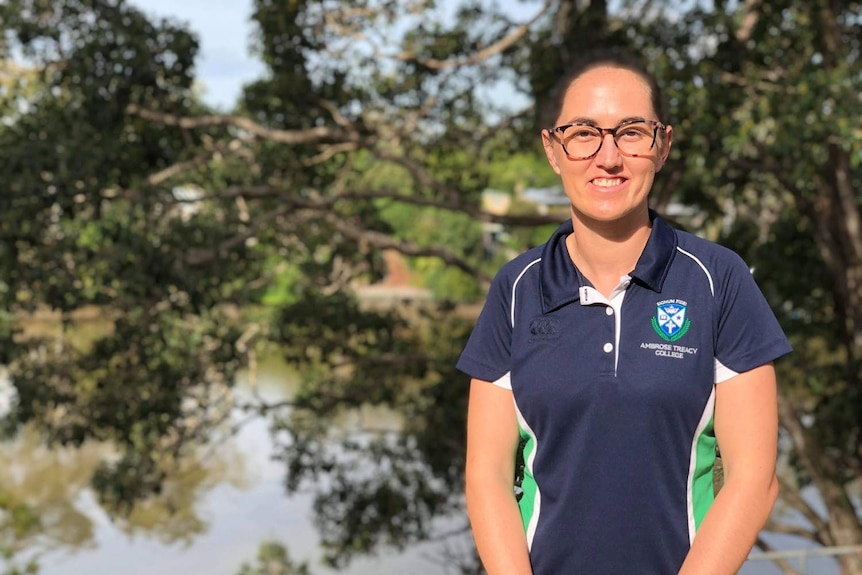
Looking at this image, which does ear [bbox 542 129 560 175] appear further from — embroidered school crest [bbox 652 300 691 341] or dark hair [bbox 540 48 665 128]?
embroidered school crest [bbox 652 300 691 341]

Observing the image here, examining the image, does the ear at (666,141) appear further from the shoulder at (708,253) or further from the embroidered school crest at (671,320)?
the embroidered school crest at (671,320)

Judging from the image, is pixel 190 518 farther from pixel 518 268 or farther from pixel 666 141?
pixel 666 141

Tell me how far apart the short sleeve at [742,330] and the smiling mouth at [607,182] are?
0.20 m

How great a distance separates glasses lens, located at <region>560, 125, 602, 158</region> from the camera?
153 centimetres

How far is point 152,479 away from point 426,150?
3.73 m

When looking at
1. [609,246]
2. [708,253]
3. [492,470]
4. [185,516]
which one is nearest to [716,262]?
[708,253]

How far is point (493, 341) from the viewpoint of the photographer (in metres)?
1.57

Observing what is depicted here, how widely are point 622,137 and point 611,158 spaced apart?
39 millimetres

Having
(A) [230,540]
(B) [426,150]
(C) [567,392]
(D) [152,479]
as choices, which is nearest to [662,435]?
(C) [567,392]

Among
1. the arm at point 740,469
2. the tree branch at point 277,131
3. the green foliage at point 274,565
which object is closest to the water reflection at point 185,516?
the green foliage at point 274,565

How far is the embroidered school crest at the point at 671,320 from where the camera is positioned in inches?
57.4

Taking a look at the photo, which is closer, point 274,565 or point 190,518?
point 274,565

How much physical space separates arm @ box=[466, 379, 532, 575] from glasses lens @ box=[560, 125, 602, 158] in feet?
1.21

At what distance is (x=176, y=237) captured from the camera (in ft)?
22.6
